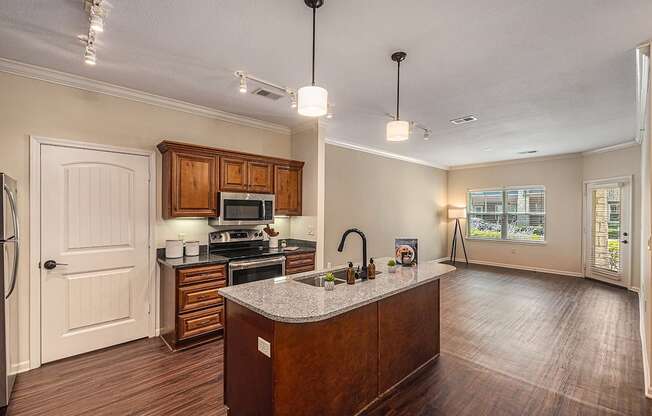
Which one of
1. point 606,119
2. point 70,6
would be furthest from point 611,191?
point 70,6

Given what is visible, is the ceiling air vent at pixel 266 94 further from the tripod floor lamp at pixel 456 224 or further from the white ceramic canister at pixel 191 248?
the tripod floor lamp at pixel 456 224

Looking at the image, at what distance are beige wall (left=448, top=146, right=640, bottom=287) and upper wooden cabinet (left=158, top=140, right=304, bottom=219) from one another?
6124 millimetres

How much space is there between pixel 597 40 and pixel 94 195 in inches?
184

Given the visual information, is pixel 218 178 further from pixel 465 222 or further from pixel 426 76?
pixel 465 222

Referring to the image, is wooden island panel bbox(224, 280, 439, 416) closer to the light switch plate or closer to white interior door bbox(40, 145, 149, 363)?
the light switch plate

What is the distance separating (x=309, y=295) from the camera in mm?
2037

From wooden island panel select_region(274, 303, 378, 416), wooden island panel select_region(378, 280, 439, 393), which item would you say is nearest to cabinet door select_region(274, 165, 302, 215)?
wooden island panel select_region(378, 280, 439, 393)

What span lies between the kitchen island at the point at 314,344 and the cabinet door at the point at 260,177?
1.89 metres

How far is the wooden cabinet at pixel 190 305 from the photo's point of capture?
3150 mm

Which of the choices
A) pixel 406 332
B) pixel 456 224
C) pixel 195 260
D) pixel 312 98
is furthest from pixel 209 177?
pixel 456 224

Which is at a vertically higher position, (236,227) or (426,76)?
(426,76)

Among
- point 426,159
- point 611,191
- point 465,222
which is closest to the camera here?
point 611,191

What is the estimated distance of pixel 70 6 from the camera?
6.57ft

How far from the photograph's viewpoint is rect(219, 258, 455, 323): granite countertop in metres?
1.71
